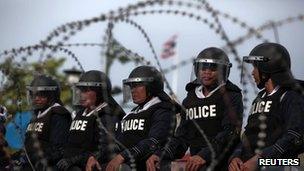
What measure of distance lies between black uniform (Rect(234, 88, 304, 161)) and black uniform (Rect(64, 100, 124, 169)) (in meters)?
2.12

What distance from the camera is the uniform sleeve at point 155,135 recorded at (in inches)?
350

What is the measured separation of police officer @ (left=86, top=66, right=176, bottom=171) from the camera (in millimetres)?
8930

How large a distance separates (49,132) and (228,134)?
121 inches

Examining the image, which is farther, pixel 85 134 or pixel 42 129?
pixel 42 129

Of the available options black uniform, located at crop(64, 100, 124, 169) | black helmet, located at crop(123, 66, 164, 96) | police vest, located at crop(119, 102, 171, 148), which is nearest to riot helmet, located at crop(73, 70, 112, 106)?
black uniform, located at crop(64, 100, 124, 169)

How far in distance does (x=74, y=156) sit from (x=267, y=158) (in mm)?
3022

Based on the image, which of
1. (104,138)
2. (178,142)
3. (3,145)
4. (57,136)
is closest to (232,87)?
(178,142)

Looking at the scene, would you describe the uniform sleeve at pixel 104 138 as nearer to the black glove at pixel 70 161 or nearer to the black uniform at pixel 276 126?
the black glove at pixel 70 161

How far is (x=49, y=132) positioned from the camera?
10.5 m

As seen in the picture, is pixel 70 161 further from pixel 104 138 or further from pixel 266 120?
pixel 266 120

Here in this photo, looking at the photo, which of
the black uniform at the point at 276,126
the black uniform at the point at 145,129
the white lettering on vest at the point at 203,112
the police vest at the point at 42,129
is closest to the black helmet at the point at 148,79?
the black uniform at the point at 145,129

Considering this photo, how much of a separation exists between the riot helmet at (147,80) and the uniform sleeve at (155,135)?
1.11 feet

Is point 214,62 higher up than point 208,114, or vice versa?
point 214,62

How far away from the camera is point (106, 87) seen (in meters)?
10.2
